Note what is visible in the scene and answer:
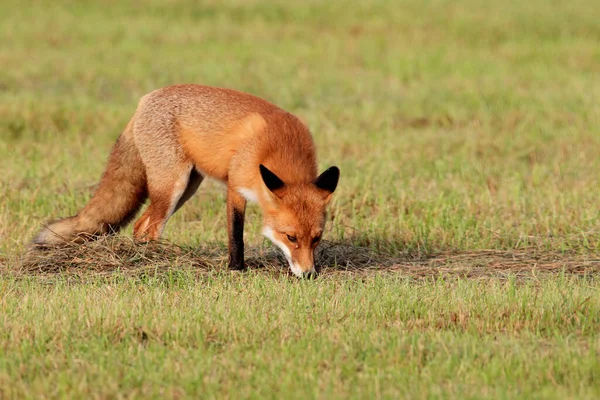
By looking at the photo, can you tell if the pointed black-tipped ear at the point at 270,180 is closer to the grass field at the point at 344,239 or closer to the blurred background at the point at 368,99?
the grass field at the point at 344,239

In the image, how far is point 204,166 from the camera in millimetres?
8492

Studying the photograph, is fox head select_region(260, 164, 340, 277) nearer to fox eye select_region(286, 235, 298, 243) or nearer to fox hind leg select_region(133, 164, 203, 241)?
fox eye select_region(286, 235, 298, 243)

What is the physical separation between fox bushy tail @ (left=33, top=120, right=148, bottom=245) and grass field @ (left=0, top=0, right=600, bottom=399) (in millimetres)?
350

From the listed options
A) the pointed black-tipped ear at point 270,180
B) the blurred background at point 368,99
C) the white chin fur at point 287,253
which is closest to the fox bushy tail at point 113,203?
the blurred background at point 368,99

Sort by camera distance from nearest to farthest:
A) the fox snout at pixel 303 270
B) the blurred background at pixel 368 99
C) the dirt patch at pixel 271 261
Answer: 1. the fox snout at pixel 303 270
2. the dirt patch at pixel 271 261
3. the blurred background at pixel 368 99

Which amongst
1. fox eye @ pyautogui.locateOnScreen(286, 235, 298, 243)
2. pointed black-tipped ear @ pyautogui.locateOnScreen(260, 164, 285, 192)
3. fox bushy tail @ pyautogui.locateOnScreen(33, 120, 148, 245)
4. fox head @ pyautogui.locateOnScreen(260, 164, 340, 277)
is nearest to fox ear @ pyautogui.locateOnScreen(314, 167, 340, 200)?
fox head @ pyautogui.locateOnScreen(260, 164, 340, 277)

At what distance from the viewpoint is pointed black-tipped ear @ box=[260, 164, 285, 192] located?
724 cm

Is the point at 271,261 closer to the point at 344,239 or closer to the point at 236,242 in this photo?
the point at 236,242

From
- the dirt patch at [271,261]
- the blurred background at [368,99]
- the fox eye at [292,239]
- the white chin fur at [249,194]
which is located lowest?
the blurred background at [368,99]

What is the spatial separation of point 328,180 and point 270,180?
500 millimetres

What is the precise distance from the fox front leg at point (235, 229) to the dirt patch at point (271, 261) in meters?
0.15

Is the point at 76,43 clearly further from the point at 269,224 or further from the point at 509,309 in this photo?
the point at 509,309

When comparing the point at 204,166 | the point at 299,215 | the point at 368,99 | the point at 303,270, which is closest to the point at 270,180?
the point at 299,215

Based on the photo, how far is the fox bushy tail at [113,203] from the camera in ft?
28.2
